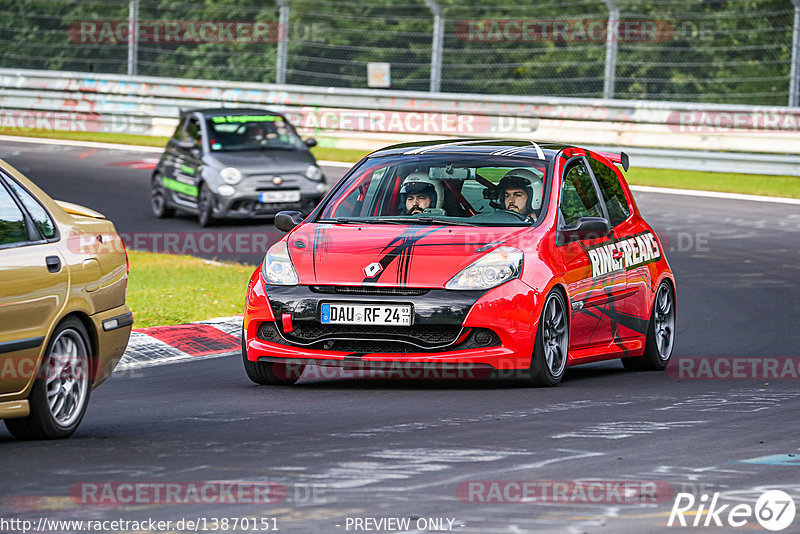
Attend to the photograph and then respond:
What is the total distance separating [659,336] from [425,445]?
3.95 m

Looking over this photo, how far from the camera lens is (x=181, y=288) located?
14148 mm

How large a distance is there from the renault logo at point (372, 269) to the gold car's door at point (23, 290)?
6.72 ft

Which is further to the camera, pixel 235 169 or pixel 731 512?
pixel 235 169

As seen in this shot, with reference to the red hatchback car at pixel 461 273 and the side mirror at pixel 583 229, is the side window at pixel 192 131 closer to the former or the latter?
the red hatchback car at pixel 461 273

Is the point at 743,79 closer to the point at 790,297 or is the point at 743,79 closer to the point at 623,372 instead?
the point at 790,297

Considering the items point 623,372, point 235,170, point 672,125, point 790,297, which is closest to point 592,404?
point 623,372

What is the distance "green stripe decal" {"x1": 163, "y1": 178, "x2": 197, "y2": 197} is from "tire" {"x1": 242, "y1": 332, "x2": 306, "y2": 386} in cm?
1069

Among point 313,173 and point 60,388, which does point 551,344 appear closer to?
point 60,388

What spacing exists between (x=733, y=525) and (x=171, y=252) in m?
12.6

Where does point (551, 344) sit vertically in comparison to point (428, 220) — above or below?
below

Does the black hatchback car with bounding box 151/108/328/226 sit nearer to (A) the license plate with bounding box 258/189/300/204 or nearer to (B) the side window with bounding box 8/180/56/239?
(A) the license plate with bounding box 258/189/300/204

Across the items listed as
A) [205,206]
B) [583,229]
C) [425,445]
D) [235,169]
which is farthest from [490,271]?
[205,206]

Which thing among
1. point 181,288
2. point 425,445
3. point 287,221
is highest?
point 287,221

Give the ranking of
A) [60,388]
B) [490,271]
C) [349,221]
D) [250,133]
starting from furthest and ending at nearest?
[250,133]
[349,221]
[490,271]
[60,388]
